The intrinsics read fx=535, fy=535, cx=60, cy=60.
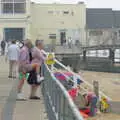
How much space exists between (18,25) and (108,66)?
15360 mm

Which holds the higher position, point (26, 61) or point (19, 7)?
point (19, 7)

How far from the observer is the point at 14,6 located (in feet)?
273

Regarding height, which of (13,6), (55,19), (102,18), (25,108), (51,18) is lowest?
(25,108)

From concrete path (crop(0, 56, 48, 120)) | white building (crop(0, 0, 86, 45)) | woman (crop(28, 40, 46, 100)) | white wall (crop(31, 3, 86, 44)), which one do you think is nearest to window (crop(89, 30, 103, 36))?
white building (crop(0, 0, 86, 45))

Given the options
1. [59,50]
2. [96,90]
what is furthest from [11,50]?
[59,50]

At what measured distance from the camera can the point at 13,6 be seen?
83.0 m

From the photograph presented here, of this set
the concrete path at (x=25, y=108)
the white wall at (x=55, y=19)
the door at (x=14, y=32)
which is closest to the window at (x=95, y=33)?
the white wall at (x=55, y=19)

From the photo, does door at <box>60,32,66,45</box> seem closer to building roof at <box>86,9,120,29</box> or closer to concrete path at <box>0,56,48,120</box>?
building roof at <box>86,9,120,29</box>

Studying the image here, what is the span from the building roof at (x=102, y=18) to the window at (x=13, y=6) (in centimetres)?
1462

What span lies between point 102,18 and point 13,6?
837 inches

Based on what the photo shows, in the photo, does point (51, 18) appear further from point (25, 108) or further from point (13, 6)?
point (25, 108)

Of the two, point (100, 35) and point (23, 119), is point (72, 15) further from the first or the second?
point (23, 119)

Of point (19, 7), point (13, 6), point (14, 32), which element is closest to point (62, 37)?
point (19, 7)

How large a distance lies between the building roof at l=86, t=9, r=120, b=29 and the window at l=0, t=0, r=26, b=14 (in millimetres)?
14617
